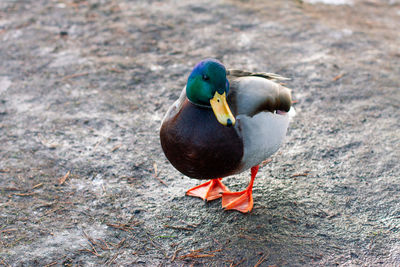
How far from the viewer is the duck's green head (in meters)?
2.55

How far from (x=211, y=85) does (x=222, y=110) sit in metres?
0.18

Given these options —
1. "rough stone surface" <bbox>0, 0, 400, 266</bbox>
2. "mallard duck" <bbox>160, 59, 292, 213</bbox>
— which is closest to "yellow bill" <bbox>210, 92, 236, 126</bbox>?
"mallard duck" <bbox>160, 59, 292, 213</bbox>

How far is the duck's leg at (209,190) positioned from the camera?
10.5 feet

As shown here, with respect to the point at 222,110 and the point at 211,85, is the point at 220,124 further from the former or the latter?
the point at 211,85

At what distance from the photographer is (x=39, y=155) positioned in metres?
3.53

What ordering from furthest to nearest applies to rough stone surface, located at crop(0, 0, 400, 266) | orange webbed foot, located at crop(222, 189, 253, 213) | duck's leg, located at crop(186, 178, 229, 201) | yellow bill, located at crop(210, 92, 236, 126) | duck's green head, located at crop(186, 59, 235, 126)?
duck's leg, located at crop(186, 178, 229, 201)
orange webbed foot, located at crop(222, 189, 253, 213)
rough stone surface, located at crop(0, 0, 400, 266)
duck's green head, located at crop(186, 59, 235, 126)
yellow bill, located at crop(210, 92, 236, 126)

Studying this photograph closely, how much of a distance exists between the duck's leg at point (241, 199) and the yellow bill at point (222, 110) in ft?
2.41

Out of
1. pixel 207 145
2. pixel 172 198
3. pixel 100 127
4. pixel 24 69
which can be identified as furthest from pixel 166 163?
pixel 24 69

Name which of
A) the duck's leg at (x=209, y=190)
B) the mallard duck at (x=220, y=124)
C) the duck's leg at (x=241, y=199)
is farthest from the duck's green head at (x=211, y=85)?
the duck's leg at (x=209, y=190)

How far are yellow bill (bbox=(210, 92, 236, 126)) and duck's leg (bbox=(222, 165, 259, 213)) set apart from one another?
2.41 feet

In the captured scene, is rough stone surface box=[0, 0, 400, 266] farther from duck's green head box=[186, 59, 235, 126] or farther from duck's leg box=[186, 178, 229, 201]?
duck's green head box=[186, 59, 235, 126]

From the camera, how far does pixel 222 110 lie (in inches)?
99.0

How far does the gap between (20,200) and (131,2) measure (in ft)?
12.3

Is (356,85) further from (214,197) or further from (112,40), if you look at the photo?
(112,40)
